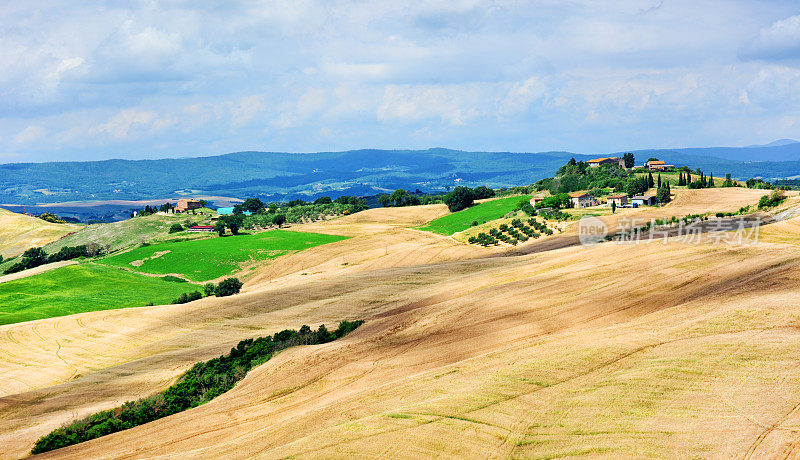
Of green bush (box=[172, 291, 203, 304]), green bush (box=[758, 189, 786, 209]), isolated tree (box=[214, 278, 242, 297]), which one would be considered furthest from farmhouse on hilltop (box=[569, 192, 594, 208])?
green bush (box=[172, 291, 203, 304])

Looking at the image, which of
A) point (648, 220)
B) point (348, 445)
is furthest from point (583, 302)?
point (648, 220)

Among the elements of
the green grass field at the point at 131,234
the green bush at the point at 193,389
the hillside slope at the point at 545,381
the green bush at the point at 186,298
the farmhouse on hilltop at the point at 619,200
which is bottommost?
the green bush at the point at 186,298

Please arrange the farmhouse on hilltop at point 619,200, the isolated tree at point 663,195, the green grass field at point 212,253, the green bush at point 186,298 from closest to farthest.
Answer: the green bush at point 186,298, the green grass field at point 212,253, the isolated tree at point 663,195, the farmhouse on hilltop at point 619,200

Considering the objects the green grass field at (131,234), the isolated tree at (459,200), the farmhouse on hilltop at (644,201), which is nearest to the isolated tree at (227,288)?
the green grass field at (131,234)

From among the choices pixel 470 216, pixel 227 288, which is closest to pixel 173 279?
pixel 227 288

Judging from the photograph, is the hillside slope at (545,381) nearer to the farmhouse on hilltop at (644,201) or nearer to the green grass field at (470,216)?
the farmhouse on hilltop at (644,201)

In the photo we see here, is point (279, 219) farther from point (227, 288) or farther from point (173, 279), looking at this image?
point (227, 288)

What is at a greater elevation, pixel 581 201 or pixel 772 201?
pixel 581 201
